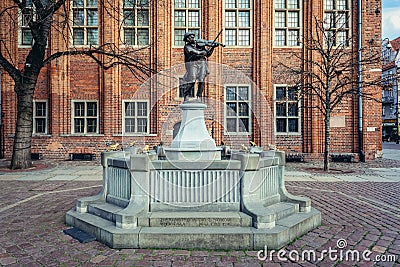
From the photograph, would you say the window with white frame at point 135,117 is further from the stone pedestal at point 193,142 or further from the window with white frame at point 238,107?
the stone pedestal at point 193,142

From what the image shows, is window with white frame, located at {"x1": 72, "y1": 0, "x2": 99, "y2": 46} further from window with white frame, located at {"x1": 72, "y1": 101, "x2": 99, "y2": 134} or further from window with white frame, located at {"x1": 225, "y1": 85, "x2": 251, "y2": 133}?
window with white frame, located at {"x1": 225, "y1": 85, "x2": 251, "y2": 133}

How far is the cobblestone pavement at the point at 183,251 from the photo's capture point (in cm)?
408

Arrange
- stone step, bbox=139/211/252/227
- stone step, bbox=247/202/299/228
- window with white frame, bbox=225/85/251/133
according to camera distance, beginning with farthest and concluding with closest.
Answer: window with white frame, bbox=225/85/251/133 < stone step, bbox=139/211/252/227 < stone step, bbox=247/202/299/228

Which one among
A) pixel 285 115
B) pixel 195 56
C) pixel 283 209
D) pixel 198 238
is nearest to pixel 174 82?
pixel 285 115

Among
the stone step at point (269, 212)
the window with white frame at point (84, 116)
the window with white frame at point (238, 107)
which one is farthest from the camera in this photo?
the window with white frame at point (238, 107)

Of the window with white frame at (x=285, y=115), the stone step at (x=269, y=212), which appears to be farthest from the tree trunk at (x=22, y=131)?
the window with white frame at (x=285, y=115)

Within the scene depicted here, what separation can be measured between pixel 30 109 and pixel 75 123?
4.02 meters

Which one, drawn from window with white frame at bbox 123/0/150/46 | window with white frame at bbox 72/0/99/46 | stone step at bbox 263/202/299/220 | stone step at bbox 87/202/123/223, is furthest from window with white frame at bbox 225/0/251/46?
stone step at bbox 87/202/123/223

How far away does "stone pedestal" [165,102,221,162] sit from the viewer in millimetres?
6801

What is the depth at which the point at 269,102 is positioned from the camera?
17.3 meters

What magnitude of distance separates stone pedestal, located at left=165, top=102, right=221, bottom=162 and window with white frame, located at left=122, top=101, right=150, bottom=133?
408 inches

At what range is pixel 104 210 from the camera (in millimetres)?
5395

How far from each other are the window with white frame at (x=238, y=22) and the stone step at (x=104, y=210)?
1386 centimetres

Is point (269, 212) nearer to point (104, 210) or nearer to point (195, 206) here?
point (195, 206)
